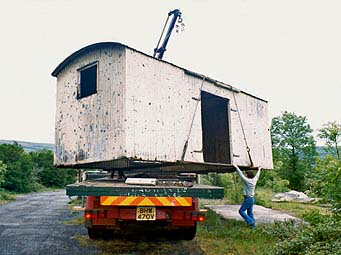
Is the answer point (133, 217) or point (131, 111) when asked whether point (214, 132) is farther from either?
point (133, 217)

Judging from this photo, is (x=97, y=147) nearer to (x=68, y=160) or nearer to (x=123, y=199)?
(x=68, y=160)

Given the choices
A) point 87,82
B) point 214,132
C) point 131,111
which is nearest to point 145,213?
point 131,111

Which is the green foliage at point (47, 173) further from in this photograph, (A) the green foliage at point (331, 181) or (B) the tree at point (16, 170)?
(A) the green foliage at point (331, 181)

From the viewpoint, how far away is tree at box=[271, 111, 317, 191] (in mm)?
34906

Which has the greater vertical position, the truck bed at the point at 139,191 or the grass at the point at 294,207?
the truck bed at the point at 139,191

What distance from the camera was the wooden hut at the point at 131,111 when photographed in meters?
6.24

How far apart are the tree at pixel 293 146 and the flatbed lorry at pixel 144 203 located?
101 ft

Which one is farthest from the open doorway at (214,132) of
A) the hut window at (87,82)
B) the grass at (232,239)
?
the hut window at (87,82)

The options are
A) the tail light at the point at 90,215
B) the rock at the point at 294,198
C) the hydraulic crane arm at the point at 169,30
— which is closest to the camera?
the tail light at the point at 90,215

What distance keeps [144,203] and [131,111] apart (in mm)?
1897

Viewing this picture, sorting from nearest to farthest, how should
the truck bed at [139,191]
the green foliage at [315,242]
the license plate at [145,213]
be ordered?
the green foliage at [315,242], the truck bed at [139,191], the license plate at [145,213]

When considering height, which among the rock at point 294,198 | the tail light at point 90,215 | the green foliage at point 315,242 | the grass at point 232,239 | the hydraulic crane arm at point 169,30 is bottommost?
the rock at point 294,198

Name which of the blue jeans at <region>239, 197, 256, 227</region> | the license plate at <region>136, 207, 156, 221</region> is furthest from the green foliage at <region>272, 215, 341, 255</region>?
the blue jeans at <region>239, 197, 256, 227</region>

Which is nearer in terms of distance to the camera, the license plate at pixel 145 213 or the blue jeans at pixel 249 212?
the license plate at pixel 145 213
